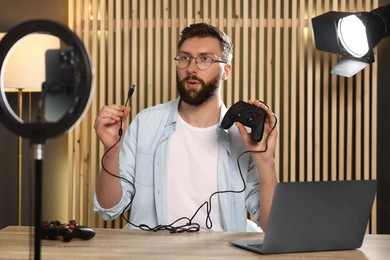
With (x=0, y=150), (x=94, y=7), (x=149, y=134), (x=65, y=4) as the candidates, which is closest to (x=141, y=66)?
(x=94, y=7)

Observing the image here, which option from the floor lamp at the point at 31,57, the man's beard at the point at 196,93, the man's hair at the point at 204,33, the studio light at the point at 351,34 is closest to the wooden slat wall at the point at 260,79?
the studio light at the point at 351,34

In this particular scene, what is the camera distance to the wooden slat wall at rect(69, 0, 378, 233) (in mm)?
4125

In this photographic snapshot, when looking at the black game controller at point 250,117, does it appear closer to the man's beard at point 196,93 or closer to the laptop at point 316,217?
the man's beard at point 196,93

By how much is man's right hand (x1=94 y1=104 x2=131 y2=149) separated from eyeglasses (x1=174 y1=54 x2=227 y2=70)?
→ 66 cm

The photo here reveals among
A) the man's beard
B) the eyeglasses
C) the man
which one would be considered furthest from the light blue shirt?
the eyeglasses

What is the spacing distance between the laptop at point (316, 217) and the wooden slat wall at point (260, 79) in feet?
7.85

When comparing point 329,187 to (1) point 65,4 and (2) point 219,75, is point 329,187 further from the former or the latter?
(1) point 65,4

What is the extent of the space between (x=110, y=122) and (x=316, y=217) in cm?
80

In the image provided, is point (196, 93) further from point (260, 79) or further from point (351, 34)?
point (260, 79)

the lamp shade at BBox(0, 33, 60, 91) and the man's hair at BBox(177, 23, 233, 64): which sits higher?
the man's hair at BBox(177, 23, 233, 64)

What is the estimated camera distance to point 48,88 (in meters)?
0.94

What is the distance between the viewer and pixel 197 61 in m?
2.77

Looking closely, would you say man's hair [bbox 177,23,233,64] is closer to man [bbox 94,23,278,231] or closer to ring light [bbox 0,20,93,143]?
man [bbox 94,23,278,231]

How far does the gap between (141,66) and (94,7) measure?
50cm
